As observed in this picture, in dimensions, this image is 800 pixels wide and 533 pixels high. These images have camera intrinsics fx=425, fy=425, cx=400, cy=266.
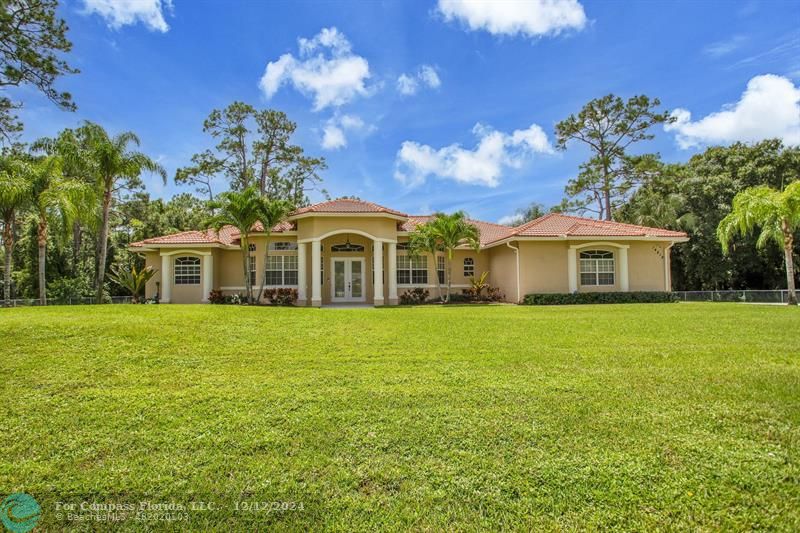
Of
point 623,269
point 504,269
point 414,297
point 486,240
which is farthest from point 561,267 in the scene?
point 414,297

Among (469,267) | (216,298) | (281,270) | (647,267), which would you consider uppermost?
(469,267)

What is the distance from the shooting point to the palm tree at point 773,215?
18109mm

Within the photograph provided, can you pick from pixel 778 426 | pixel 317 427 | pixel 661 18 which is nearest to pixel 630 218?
pixel 661 18

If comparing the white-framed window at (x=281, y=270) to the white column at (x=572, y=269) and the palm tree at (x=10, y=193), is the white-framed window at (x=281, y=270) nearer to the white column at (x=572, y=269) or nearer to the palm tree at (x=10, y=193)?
the palm tree at (x=10, y=193)

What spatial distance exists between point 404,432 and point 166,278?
21526 millimetres

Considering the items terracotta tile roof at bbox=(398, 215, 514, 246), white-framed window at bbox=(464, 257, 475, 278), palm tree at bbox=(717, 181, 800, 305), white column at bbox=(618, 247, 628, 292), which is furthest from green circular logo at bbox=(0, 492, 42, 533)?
palm tree at bbox=(717, 181, 800, 305)

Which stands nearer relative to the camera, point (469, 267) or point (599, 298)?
point (599, 298)

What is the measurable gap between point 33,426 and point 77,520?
2088mm

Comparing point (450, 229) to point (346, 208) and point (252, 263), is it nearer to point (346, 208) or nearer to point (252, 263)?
point (346, 208)

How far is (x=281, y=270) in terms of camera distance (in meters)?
22.9

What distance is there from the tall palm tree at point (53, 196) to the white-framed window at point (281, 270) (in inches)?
332

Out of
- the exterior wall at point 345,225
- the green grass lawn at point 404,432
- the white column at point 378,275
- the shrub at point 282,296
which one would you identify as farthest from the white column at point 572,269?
the shrub at point 282,296

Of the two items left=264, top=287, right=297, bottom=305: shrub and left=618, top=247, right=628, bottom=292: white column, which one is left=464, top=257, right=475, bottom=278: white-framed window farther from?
left=264, top=287, right=297, bottom=305: shrub

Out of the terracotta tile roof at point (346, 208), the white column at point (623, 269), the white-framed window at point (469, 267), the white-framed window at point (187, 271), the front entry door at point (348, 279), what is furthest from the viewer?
the white-framed window at point (469, 267)
